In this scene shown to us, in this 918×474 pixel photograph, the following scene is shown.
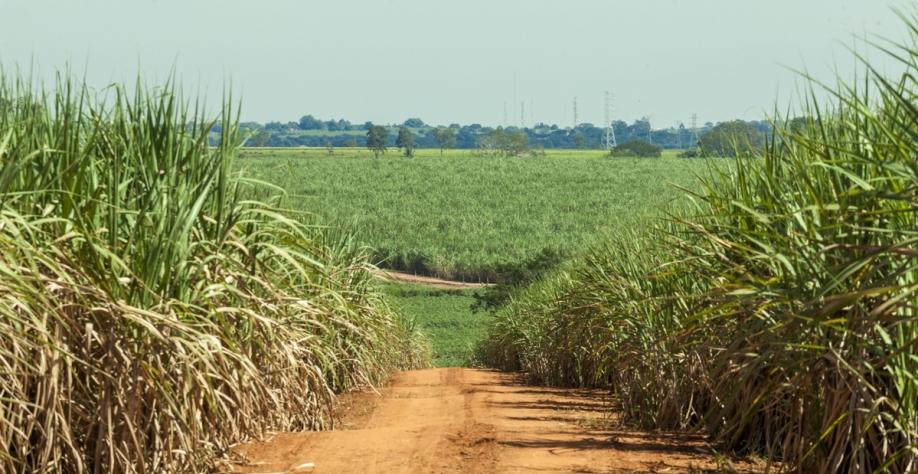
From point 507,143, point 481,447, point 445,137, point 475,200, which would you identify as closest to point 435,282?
point 475,200

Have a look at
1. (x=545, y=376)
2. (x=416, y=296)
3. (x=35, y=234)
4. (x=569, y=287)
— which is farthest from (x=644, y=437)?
(x=416, y=296)

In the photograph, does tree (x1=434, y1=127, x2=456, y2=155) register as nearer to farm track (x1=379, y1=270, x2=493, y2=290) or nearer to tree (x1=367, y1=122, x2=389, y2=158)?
tree (x1=367, y1=122, x2=389, y2=158)

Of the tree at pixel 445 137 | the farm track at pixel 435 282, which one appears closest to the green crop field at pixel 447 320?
the farm track at pixel 435 282

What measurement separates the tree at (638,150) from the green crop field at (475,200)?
6262 millimetres

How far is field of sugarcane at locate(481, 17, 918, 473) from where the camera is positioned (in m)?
4.82

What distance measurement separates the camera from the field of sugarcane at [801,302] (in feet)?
15.8

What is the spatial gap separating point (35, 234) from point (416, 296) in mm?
50300

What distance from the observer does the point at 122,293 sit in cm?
620

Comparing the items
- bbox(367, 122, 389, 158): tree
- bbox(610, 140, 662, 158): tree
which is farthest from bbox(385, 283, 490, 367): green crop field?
bbox(367, 122, 389, 158): tree

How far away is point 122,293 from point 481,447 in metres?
3.12

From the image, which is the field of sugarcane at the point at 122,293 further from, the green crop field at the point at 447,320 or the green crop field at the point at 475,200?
the green crop field at the point at 475,200

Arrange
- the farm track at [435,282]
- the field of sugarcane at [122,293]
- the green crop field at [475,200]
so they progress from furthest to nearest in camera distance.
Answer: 1. the green crop field at [475,200]
2. the farm track at [435,282]
3. the field of sugarcane at [122,293]

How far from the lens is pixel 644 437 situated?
8.98 meters

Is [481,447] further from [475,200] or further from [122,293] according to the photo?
[475,200]
